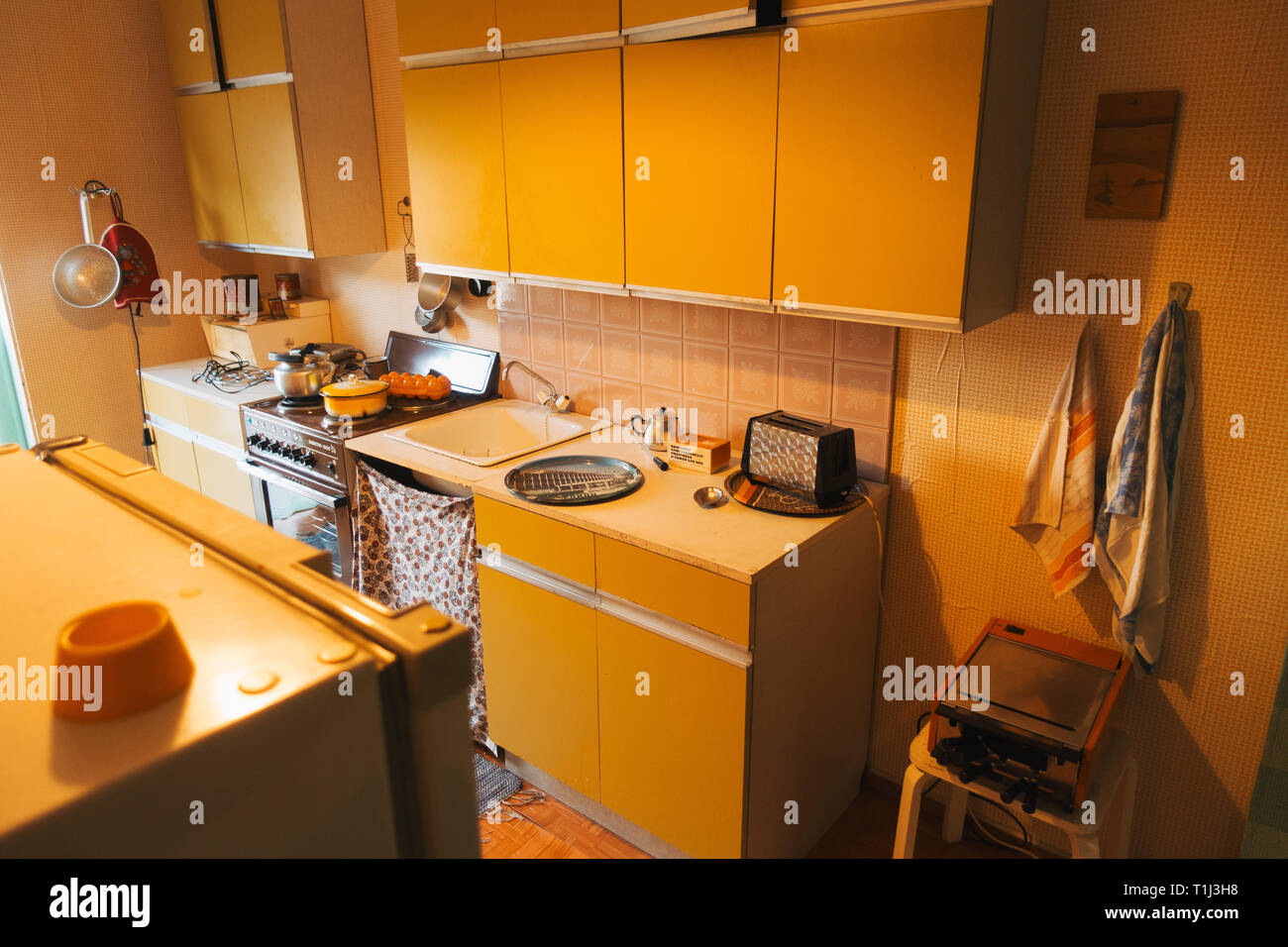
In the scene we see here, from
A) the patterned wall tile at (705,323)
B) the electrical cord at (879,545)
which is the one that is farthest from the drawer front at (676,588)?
the patterned wall tile at (705,323)

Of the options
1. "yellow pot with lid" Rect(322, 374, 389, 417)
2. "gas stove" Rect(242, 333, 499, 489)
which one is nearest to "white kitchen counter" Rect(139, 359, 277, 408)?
"gas stove" Rect(242, 333, 499, 489)

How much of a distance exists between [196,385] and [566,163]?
82.1 inches

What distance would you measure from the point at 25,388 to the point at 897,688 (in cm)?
368

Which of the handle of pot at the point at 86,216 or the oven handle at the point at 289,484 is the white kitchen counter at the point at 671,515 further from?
the handle of pot at the point at 86,216

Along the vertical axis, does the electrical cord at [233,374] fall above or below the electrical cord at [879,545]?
above

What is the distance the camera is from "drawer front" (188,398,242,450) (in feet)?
10.6

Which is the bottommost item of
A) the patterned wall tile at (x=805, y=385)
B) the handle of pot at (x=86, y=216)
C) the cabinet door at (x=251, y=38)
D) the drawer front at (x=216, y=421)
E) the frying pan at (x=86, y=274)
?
the drawer front at (x=216, y=421)

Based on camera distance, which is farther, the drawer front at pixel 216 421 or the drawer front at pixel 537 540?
the drawer front at pixel 216 421

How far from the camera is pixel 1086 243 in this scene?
1.91 metres

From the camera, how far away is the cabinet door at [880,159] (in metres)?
1.67

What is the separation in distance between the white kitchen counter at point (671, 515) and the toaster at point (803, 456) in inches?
3.4

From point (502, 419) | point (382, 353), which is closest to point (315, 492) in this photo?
point (502, 419)

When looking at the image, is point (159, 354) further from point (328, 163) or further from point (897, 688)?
point (897, 688)

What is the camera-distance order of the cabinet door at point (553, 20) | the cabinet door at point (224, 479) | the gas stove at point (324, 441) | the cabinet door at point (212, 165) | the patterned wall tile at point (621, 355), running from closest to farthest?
1. the cabinet door at point (553, 20)
2. the patterned wall tile at point (621, 355)
3. the gas stove at point (324, 441)
4. the cabinet door at point (224, 479)
5. the cabinet door at point (212, 165)
